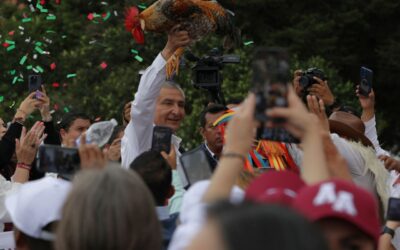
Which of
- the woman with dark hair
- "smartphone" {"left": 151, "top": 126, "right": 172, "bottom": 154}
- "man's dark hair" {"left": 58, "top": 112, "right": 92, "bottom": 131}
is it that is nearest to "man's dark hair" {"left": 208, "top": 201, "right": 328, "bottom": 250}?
the woman with dark hair

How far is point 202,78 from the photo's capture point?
7.05 m

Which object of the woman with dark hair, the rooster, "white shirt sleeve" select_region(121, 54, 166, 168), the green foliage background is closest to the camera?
the woman with dark hair

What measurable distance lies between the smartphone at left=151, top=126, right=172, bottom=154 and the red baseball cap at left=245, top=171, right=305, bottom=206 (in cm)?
239

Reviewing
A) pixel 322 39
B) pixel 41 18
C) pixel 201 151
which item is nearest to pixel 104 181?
pixel 201 151

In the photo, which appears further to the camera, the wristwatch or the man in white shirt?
the man in white shirt

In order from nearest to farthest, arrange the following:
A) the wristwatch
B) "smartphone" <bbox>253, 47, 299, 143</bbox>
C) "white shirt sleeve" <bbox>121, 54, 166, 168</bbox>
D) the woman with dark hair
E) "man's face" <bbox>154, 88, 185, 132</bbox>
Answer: the woman with dark hair, "smartphone" <bbox>253, 47, 299, 143</bbox>, the wristwatch, "white shirt sleeve" <bbox>121, 54, 166, 168</bbox>, "man's face" <bbox>154, 88, 185, 132</bbox>

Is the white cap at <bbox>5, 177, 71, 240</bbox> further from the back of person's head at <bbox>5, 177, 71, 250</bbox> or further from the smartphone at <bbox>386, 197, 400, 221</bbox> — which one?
the smartphone at <bbox>386, 197, 400, 221</bbox>

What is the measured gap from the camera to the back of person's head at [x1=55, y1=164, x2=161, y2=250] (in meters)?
2.92

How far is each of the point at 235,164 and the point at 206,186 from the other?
0.66 feet

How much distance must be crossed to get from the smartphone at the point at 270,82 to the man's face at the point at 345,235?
368 millimetres

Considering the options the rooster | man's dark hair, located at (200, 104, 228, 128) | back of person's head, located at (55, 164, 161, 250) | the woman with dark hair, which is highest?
the rooster

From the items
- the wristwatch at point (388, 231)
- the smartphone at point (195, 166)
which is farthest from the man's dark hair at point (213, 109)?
the smartphone at point (195, 166)

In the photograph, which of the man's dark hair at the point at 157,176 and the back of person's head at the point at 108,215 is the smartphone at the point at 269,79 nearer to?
the back of person's head at the point at 108,215

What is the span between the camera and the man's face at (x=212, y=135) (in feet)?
21.9
